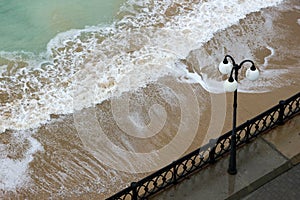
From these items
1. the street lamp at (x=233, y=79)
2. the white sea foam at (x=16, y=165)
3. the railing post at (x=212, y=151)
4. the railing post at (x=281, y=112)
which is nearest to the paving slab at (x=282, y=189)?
the street lamp at (x=233, y=79)

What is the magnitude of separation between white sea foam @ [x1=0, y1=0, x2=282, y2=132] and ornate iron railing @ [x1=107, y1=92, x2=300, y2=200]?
3.00 meters

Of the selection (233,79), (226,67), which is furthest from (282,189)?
(226,67)

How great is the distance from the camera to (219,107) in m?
13.9

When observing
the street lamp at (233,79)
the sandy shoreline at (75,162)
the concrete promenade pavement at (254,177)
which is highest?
the street lamp at (233,79)

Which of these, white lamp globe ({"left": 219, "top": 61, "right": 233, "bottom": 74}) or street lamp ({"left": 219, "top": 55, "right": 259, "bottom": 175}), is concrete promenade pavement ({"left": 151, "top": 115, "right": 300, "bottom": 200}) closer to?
street lamp ({"left": 219, "top": 55, "right": 259, "bottom": 175})

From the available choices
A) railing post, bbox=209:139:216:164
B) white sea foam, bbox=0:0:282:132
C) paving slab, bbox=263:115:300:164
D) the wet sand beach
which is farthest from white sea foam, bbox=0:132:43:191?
paving slab, bbox=263:115:300:164

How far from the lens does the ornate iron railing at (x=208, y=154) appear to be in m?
10.2

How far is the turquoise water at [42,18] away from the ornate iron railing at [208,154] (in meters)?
7.64

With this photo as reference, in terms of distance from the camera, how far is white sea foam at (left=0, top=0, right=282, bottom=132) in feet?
48.2

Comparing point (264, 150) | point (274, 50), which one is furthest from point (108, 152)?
point (274, 50)

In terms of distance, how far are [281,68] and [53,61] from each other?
649 centimetres

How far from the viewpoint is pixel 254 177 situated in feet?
Answer: 35.4

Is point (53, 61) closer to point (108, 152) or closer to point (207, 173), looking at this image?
point (108, 152)

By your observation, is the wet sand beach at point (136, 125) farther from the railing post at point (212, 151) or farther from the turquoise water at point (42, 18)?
the turquoise water at point (42, 18)
